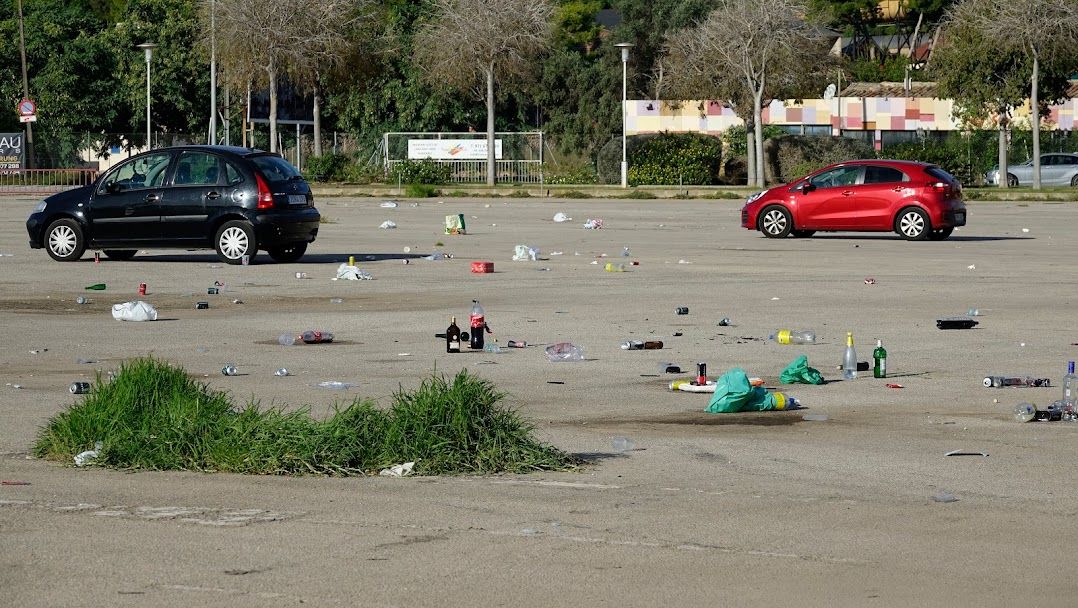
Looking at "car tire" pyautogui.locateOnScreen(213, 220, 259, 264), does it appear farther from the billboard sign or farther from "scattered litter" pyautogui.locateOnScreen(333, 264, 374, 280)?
the billboard sign

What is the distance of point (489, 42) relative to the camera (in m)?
58.7

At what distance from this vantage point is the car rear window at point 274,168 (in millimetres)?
22375

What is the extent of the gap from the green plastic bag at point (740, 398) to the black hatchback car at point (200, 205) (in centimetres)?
1280

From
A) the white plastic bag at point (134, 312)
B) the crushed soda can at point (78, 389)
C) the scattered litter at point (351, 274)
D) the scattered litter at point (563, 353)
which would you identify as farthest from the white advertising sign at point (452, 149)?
the crushed soda can at point (78, 389)

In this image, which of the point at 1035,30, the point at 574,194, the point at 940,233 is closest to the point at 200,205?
the point at 940,233

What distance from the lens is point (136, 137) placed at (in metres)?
69.9

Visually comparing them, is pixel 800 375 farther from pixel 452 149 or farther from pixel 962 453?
pixel 452 149

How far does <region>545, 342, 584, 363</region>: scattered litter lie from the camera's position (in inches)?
505

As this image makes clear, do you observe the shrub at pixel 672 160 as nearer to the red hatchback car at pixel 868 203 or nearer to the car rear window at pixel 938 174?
the red hatchback car at pixel 868 203

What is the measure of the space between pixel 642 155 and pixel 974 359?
46110 millimetres

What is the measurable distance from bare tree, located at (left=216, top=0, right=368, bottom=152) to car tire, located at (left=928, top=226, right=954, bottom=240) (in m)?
33.2

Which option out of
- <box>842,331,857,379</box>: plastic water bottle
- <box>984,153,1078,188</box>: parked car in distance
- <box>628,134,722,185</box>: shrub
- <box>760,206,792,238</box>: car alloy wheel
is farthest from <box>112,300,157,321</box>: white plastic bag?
<box>984,153,1078,188</box>: parked car in distance

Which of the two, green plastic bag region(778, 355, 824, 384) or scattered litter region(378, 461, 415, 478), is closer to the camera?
scattered litter region(378, 461, 415, 478)

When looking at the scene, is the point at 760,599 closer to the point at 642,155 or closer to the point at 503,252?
the point at 503,252
